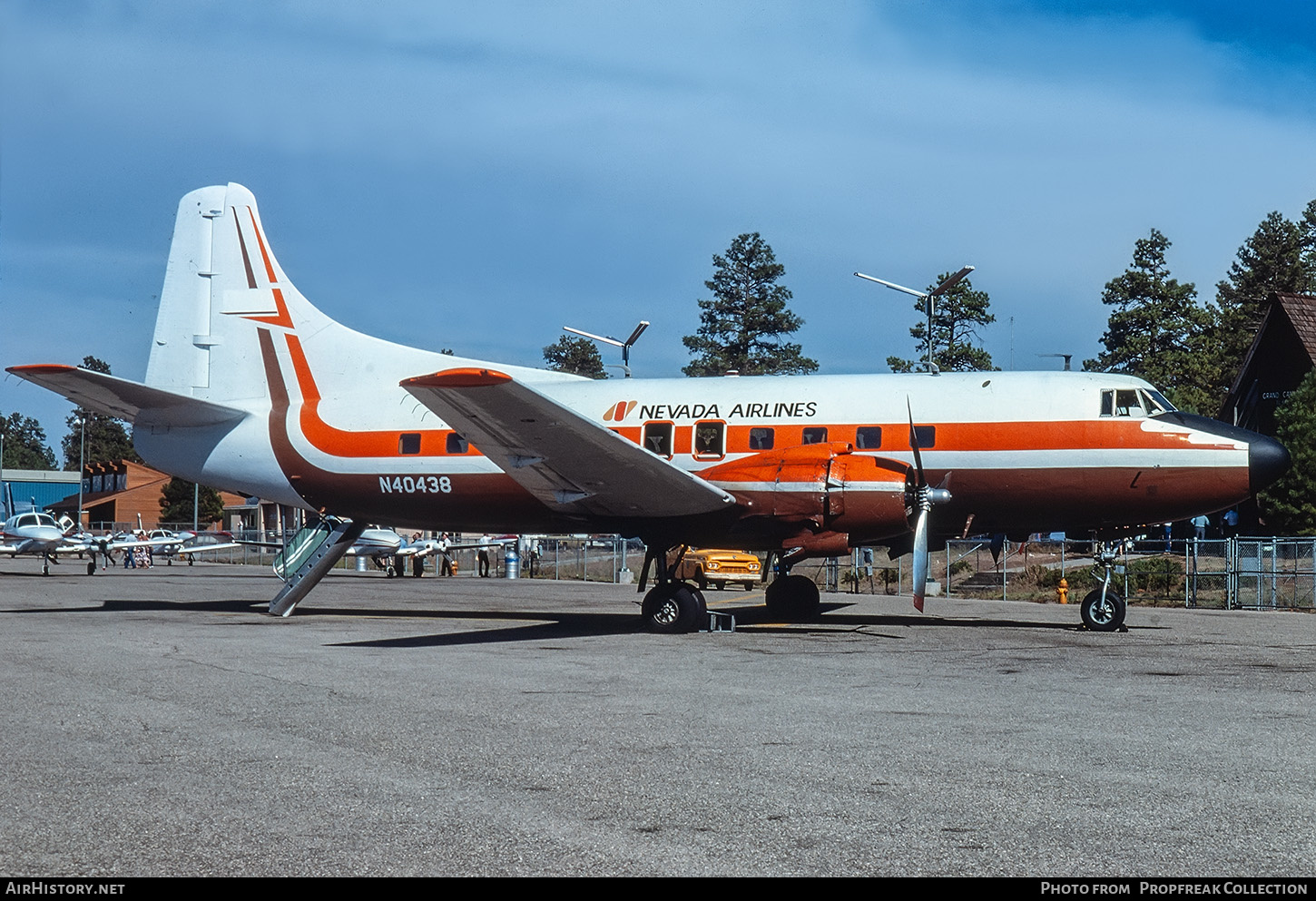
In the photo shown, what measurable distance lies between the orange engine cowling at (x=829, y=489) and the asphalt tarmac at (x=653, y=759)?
2093mm

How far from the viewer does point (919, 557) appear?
17.8 metres

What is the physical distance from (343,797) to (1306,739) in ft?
23.6

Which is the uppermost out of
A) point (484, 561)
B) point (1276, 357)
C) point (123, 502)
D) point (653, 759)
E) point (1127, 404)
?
point (1276, 357)

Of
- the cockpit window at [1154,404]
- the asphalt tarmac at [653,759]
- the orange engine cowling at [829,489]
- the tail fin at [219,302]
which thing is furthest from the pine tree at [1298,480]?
the tail fin at [219,302]

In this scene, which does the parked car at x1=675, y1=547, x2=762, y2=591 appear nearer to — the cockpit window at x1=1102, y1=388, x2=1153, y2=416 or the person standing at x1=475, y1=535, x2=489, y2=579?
the cockpit window at x1=1102, y1=388, x2=1153, y2=416

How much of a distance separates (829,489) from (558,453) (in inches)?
169

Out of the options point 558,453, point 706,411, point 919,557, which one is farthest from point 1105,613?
point 558,453

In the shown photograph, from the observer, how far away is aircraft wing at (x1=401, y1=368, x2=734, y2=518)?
1608 cm

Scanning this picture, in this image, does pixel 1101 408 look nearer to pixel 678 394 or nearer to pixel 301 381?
pixel 678 394

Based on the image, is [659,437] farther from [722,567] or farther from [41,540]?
[41,540]

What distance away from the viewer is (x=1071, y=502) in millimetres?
19656

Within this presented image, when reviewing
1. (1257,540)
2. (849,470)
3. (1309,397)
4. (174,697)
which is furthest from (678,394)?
(1309,397)

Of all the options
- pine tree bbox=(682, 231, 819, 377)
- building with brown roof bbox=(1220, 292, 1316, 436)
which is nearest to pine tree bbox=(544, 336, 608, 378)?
pine tree bbox=(682, 231, 819, 377)

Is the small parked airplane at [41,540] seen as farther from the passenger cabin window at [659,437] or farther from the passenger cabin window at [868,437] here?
the passenger cabin window at [868,437]
